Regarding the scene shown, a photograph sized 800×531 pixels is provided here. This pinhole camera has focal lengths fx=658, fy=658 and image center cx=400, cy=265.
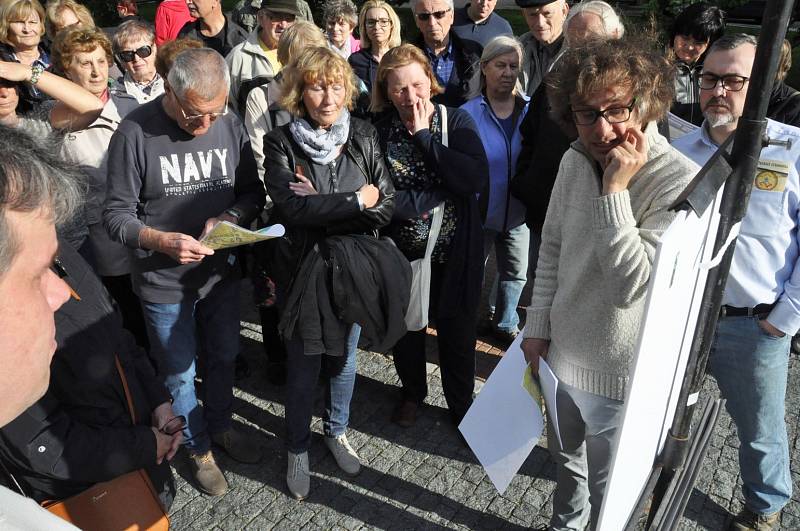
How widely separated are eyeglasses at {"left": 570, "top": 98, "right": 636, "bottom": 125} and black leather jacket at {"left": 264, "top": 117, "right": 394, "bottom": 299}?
1.13 metres

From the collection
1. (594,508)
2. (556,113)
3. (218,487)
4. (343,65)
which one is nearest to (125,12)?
(343,65)

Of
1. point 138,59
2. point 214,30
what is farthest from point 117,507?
point 214,30

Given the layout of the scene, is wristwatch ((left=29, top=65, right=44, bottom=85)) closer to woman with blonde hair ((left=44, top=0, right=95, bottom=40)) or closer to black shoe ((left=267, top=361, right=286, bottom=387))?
black shoe ((left=267, top=361, right=286, bottom=387))

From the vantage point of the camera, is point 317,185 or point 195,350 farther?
point 195,350

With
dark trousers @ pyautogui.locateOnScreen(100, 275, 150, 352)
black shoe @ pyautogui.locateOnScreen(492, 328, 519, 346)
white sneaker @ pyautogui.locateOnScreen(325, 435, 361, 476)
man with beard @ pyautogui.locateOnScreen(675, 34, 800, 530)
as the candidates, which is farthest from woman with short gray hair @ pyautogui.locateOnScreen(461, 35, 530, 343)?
dark trousers @ pyautogui.locateOnScreen(100, 275, 150, 352)

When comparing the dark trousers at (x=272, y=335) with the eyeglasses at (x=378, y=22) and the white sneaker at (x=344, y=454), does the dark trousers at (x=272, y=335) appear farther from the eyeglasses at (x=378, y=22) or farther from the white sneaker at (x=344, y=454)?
the eyeglasses at (x=378, y=22)

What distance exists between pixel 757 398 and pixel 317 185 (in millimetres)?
2071

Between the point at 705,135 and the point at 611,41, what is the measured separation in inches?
35.8

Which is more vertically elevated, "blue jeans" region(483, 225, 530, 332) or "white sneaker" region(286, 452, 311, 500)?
"blue jeans" region(483, 225, 530, 332)

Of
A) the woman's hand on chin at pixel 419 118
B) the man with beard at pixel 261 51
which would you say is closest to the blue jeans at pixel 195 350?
the woman's hand on chin at pixel 419 118

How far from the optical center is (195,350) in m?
3.26

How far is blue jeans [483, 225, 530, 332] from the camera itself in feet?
14.4

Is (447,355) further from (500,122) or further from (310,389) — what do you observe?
(500,122)

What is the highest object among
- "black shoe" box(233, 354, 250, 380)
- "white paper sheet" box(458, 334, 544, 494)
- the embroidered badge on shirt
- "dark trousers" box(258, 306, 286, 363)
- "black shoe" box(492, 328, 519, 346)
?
the embroidered badge on shirt
